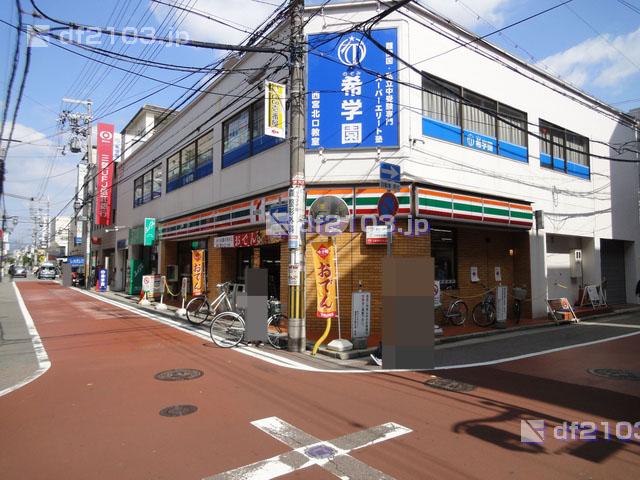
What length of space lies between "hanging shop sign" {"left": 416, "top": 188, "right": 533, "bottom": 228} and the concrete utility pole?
341 centimetres

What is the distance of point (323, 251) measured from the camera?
31.3ft

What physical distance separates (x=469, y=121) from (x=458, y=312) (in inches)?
237

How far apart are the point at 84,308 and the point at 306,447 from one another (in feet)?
56.8

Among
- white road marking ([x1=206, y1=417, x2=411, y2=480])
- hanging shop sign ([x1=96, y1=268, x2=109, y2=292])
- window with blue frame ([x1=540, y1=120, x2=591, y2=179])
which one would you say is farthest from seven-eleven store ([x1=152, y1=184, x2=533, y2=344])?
hanging shop sign ([x1=96, y1=268, x2=109, y2=292])

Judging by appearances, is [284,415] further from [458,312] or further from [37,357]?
[458,312]

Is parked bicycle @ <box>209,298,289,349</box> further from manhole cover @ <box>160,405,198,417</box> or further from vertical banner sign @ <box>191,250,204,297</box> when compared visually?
vertical banner sign @ <box>191,250,204,297</box>

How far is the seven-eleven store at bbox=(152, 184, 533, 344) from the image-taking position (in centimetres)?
1116

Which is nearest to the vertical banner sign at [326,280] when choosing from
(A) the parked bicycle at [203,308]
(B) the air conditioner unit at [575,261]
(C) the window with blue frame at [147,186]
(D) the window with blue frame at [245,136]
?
(A) the parked bicycle at [203,308]

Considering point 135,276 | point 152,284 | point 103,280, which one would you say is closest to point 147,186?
point 135,276

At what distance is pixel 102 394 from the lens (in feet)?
20.1

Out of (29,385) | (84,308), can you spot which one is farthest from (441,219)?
(84,308)

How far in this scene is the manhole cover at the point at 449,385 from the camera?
651 centimetres

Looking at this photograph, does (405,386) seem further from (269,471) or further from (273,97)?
(273,97)

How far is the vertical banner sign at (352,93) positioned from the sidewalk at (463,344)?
5.48m
